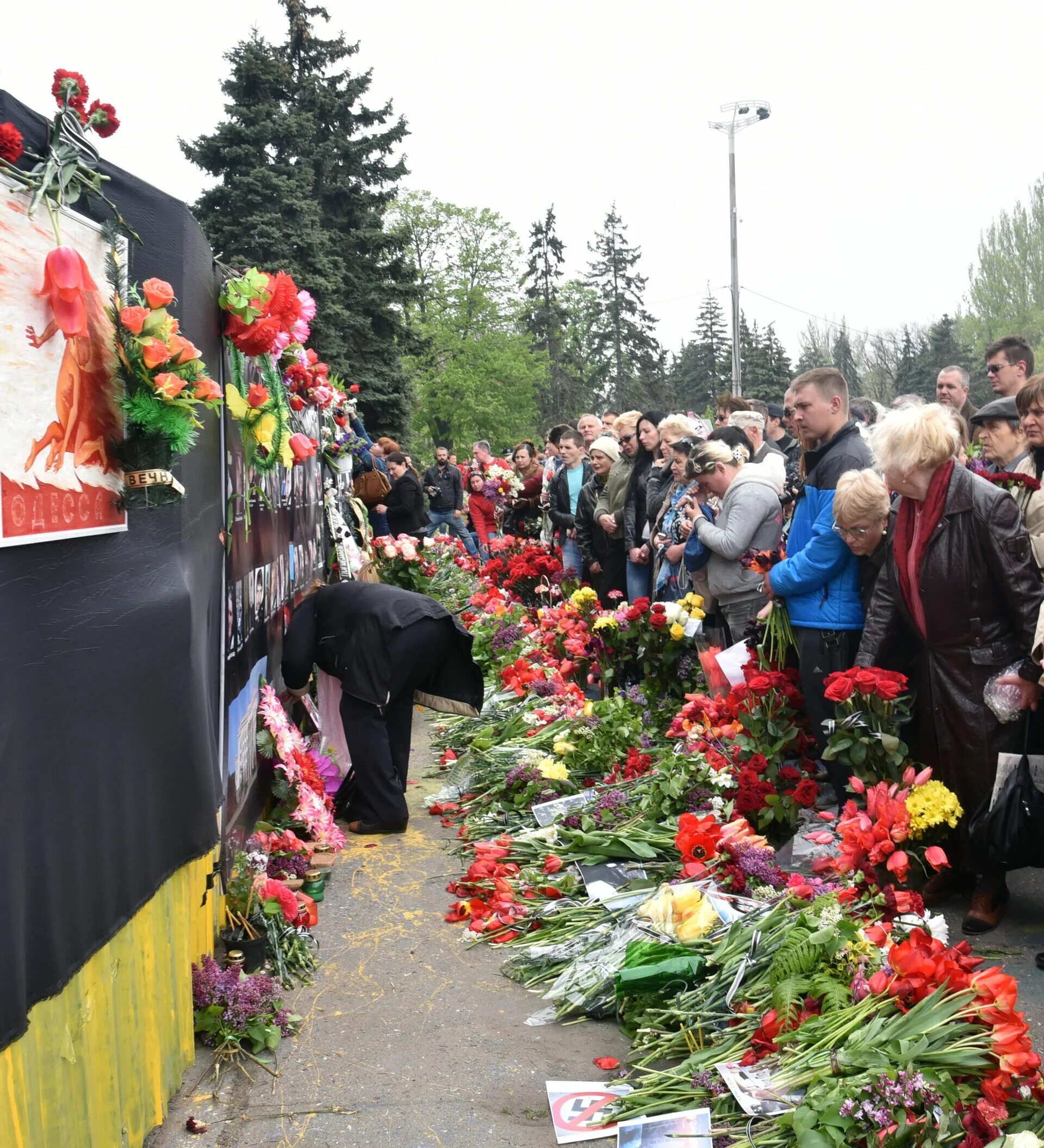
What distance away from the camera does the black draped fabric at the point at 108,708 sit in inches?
87.1

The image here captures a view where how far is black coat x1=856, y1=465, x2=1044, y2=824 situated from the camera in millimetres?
4227

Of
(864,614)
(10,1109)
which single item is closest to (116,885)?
(10,1109)

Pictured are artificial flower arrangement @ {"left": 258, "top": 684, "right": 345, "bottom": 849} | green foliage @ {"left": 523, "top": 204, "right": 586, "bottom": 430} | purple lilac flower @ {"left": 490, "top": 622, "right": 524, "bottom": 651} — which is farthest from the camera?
green foliage @ {"left": 523, "top": 204, "right": 586, "bottom": 430}

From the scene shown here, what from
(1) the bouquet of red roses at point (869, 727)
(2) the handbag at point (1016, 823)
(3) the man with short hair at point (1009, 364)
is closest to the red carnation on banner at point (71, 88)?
(1) the bouquet of red roses at point (869, 727)

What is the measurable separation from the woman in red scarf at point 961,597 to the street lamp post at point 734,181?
25354mm

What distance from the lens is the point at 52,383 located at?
7.82ft

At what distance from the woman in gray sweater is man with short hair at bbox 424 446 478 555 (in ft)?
39.7

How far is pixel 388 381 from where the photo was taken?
108 feet

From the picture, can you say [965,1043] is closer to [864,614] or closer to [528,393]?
[864,614]

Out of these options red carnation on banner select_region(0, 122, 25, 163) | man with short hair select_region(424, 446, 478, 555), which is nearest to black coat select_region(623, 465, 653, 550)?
red carnation on banner select_region(0, 122, 25, 163)

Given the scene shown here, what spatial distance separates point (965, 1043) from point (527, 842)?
2858 mm

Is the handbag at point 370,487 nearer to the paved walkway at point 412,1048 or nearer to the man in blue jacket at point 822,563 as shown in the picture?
the man in blue jacket at point 822,563

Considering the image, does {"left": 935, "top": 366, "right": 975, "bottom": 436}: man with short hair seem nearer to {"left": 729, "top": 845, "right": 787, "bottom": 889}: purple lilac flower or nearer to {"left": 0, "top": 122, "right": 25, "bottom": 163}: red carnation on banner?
{"left": 729, "top": 845, "right": 787, "bottom": 889}: purple lilac flower

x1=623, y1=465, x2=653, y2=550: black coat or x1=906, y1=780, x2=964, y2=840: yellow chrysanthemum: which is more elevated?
x1=623, y1=465, x2=653, y2=550: black coat
